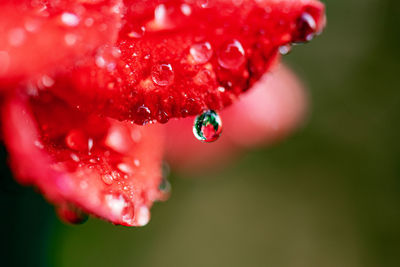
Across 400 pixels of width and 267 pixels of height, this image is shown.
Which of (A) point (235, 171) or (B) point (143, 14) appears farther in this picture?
(A) point (235, 171)

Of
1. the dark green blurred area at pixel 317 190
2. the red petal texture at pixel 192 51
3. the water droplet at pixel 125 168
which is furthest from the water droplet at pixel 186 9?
the dark green blurred area at pixel 317 190

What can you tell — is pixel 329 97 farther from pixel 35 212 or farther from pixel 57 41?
pixel 57 41

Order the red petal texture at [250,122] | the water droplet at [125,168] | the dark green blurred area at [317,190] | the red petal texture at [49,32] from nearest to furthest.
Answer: the red petal texture at [49,32], the water droplet at [125,168], the red petal texture at [250,122], the dark green blurred area at [317,190]

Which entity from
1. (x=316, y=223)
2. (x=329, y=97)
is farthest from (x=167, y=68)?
(x=316, y=223)

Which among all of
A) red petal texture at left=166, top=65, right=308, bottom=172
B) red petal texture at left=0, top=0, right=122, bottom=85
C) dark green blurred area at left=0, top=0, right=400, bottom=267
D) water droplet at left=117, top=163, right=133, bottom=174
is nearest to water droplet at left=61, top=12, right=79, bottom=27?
red petal texture at left=0, top=0, right=122, bottom=85

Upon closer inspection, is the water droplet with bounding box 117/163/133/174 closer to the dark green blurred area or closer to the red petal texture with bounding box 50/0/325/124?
the red petal texture with bounding box 50/0/325/124

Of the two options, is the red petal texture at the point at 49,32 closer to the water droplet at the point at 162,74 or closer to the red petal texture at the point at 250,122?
the water droplet at the point at 162,74
